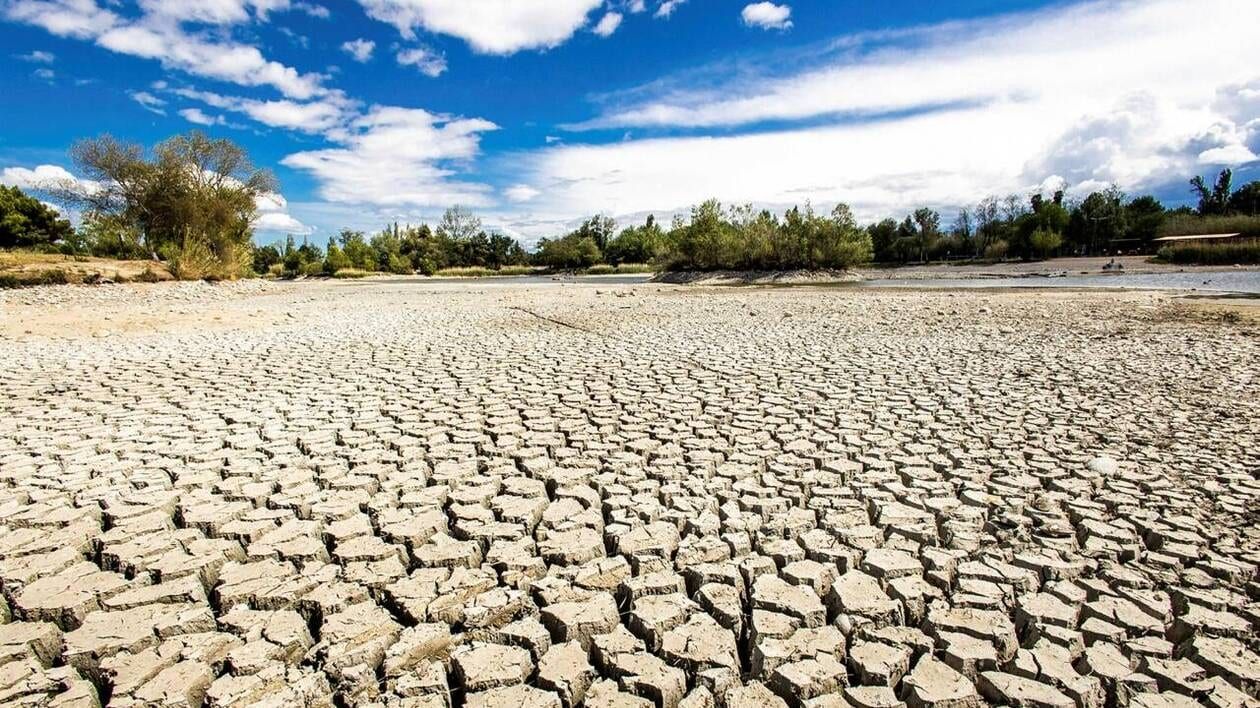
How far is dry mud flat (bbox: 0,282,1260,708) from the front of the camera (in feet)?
7.02

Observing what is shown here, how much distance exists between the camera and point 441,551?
2.94 metres

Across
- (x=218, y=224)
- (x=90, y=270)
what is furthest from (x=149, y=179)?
(x=90, y=270)

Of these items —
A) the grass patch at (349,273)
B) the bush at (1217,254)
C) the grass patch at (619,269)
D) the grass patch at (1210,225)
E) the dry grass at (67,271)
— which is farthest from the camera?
the grass patch at (619,269)

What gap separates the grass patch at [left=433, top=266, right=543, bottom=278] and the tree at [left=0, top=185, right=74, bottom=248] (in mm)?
32188

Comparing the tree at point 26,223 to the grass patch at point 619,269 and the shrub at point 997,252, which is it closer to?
the grass patch at point 619,269

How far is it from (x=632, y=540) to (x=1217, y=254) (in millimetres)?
63372

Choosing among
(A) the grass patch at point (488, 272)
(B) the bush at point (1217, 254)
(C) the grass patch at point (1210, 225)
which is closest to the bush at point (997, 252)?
(C) the grass patch at point (1210, 225)

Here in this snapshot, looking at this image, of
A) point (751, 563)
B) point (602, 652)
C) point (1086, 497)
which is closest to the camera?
point (602, 652)

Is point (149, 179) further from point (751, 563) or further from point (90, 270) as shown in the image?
point (751, 563)

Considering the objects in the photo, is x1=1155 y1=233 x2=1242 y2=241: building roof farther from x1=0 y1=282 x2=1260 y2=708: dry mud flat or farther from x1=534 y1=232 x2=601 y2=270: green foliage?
x1=0 y1=282 x2=1260 y2=708: dry mud flat

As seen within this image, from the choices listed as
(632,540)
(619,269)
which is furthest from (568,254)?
(632,540)

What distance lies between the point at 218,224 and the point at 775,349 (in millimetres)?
34330

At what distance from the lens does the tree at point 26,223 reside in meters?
42.1

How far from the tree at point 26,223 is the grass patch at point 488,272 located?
32188 mm
